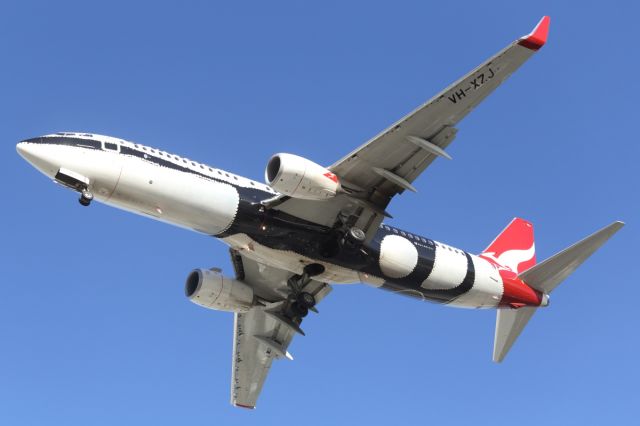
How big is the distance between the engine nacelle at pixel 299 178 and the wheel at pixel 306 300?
7.94 m

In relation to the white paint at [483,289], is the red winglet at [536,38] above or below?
above

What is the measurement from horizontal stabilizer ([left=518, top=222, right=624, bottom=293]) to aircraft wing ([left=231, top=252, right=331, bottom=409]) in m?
9.79

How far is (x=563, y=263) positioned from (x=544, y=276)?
4.05ft

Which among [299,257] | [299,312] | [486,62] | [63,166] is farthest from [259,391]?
[486,62]

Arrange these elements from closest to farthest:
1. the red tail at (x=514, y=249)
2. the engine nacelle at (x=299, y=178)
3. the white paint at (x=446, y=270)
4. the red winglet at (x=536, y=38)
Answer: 1. the red winglet at (x=536, y=38)
2. the engine nacelle at (x=299, y=178)
3. the white paint at (x=446, y=270)
4. the red tail at (x=514, y=249)

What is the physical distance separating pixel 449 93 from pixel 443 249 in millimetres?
9654

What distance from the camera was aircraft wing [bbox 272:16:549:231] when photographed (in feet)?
112

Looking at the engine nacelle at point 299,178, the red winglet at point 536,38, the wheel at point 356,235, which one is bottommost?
the wheel at point 356,235

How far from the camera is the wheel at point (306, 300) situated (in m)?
43.1

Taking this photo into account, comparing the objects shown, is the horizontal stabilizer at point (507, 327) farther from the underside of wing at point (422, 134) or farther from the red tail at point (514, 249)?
the underside of wing at point (422, 134)

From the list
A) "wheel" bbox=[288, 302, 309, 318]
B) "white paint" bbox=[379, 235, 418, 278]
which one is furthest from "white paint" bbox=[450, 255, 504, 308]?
"wheel" bbox=[288, 302, 309, 318]

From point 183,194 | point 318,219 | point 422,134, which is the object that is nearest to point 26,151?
point 183,194

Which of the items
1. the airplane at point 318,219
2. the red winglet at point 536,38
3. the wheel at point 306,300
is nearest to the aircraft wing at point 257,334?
the airplane at point 318,219

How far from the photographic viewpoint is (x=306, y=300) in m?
43.0
